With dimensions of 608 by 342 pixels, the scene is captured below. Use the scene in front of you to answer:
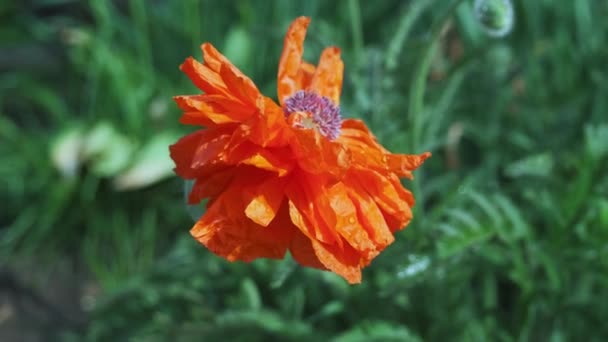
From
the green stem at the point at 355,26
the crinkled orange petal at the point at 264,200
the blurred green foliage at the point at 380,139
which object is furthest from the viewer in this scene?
the green stem at the point at 355,26

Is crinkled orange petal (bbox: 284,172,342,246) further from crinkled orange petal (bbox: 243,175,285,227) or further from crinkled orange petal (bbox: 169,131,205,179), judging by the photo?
crinkled orange petal (bbox: 169,131,205,179)

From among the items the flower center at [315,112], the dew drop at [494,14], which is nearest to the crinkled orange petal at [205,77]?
the flower center at [315,112]

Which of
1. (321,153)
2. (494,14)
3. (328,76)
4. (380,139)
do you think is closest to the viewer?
(321,153)

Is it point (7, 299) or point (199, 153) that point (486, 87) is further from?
point (7, 299)

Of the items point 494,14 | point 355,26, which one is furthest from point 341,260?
point 355,26

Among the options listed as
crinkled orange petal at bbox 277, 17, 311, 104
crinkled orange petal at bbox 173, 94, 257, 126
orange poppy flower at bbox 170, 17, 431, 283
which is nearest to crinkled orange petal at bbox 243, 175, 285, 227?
orange poppy flower at bbox 170, 17, 431, 283

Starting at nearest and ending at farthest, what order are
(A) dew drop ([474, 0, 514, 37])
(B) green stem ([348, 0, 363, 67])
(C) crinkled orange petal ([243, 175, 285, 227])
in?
(C) crinkled orange petal ([243, 175, 285, 227]), (A) dew drop ([474, 0, 514, 37]), (B) green stem ([348, 0, 363, 67])

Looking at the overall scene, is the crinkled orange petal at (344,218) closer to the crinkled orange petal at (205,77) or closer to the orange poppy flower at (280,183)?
the orange poppy flower at (280,183)

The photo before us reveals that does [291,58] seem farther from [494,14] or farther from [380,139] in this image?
[380,139]
